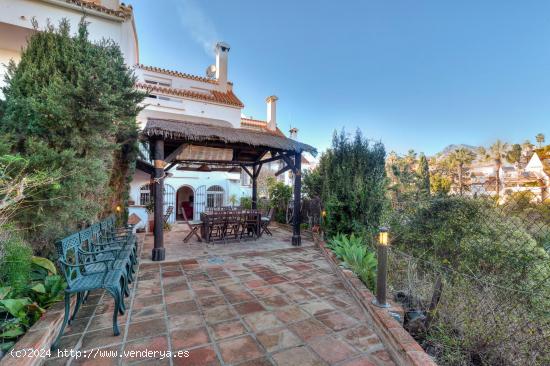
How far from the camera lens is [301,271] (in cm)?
466

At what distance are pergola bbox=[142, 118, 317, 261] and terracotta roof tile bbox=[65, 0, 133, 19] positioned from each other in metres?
5.08

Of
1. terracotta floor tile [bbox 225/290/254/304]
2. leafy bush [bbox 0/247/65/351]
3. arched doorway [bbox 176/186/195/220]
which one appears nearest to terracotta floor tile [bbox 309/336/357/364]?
terracotta floor tile [bbox 225/290/254/304]

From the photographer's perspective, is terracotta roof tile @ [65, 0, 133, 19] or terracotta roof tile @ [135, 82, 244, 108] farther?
terracotta roof tile @ [135, 82, 244, 108]

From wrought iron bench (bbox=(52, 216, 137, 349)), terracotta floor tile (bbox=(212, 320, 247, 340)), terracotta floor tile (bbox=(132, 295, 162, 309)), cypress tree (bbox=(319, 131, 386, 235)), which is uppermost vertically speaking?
cypress tree (bbox=(319, 131, 386, 235))

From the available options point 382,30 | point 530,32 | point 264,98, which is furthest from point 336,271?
point 264,98

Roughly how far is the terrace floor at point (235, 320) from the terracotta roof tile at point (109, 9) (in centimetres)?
878

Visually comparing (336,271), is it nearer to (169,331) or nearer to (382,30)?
(169,331)

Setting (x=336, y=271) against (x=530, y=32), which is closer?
(x=336, y=271)

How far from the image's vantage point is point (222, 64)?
49.0 feet

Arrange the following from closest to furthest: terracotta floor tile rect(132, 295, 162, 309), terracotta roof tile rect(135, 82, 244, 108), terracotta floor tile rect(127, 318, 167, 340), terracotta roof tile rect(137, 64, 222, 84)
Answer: terracotta floor tile rect(127, 318, 167, 340) < terracotta floor tile rect(132, 295, 162, 309) < terracotta roof tile rect(135, 82, 244, 108) < terracotta roof tile rect(137, 64, 222, 84)

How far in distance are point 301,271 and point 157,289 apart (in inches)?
95.6

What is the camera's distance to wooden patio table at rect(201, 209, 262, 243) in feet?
22.7

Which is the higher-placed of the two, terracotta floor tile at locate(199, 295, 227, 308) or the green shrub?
the green shrub

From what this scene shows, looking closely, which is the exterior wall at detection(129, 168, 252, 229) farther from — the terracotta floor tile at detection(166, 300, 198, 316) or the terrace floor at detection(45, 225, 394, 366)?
the terracotta floor tile at detection(166, 300, 198, 316)
